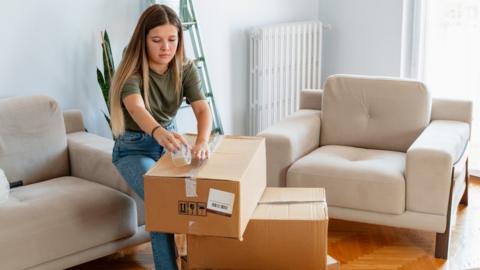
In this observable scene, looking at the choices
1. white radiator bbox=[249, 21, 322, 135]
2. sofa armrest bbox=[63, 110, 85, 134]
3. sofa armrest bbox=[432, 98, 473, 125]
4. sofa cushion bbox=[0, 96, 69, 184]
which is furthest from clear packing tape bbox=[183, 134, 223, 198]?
white radiator bbox=[249, 21, 322, 135]

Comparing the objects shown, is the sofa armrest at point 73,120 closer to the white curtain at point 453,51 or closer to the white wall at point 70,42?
the white wall at point 70,42

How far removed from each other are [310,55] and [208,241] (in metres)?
2.65

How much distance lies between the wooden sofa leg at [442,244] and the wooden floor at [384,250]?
30 millimetres

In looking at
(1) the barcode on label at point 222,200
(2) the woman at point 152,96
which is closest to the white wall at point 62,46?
(2) the woman at point 152,96

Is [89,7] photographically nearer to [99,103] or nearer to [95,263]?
[99,103]

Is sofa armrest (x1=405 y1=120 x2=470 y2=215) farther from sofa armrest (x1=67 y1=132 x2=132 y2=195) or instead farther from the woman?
sofa armrest (x1=67 y1=132 x2=132 y2=195)

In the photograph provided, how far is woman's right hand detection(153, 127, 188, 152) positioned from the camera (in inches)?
97.6

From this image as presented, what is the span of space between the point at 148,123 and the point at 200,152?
25 cm

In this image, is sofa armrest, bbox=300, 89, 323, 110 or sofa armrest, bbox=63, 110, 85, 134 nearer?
sofa armrest, bbox=63, 110, 85, 134

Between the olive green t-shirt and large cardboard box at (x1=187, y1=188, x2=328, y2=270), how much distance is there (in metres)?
0.52

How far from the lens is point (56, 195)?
2.99 metres

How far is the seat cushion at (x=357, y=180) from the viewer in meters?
3.30

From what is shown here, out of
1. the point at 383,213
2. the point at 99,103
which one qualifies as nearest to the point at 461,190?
the point at 383,213

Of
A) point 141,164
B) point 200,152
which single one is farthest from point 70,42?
point 200,152
